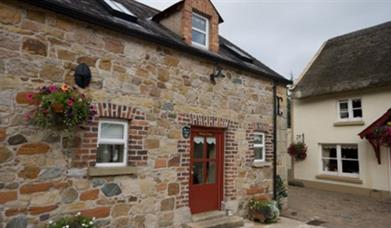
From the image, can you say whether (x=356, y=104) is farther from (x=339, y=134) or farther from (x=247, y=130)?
(x=247, y=130)

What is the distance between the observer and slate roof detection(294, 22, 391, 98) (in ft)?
37.0

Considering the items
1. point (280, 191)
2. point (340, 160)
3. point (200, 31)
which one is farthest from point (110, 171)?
point (340, 160)

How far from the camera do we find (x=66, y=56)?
4.71 metres

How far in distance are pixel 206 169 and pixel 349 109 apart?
829 cm

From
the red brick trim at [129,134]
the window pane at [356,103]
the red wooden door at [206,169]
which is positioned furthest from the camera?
the window pane at [356,103]

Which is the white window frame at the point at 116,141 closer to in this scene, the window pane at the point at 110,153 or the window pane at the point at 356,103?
the window pane at the point at 110,153

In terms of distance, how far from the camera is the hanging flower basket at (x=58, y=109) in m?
4.14

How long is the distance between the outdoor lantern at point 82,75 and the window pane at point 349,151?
36.2 feet

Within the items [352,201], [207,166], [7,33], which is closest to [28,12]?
[7,33]

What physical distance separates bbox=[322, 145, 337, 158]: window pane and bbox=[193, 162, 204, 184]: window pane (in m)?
8.21

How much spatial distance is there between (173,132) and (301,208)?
17.9 feet

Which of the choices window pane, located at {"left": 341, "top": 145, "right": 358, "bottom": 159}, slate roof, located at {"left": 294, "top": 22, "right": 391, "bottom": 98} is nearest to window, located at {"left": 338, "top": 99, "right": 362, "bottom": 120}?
slate roof, located at {"left": 294, "top": 22, "right": 391, "bottom": 98}

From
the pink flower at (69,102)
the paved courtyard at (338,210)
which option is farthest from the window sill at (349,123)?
the pink flower at (69,102)

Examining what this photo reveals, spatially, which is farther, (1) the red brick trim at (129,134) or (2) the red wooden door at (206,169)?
(2) the red wooden door at (206,169)
